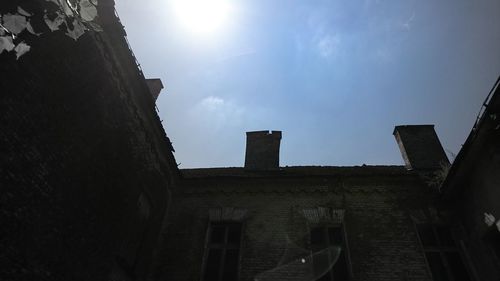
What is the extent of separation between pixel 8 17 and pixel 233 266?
7.53m

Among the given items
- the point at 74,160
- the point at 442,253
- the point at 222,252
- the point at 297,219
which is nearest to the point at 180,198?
the point at 222,252

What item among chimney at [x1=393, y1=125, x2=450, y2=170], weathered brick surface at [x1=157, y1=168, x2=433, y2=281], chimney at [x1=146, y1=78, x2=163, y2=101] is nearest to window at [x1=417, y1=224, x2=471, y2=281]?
weathered brick surface at [x1=157, y1=168, x2=433, y2=281]

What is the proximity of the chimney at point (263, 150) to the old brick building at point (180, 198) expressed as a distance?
0.14 feet

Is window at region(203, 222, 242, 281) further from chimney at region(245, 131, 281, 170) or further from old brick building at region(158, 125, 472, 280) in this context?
chimney at region(245, 131, 281, 170)

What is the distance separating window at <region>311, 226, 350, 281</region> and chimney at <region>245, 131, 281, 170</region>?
2650mm

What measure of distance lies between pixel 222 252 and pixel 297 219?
223 cm

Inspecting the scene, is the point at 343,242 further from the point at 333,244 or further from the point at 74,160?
the point at 74,160

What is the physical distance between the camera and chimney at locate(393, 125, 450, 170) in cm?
1021

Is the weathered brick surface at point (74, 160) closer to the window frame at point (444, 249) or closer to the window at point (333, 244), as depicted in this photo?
the window at point (333, 244)

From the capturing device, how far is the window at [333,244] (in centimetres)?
A: 798

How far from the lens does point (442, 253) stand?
8.19 metres

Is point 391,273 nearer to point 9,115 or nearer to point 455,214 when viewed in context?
point 455,214

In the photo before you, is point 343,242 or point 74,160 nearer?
point 74,160

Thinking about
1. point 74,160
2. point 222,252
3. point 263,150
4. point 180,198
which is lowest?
point 222,252
